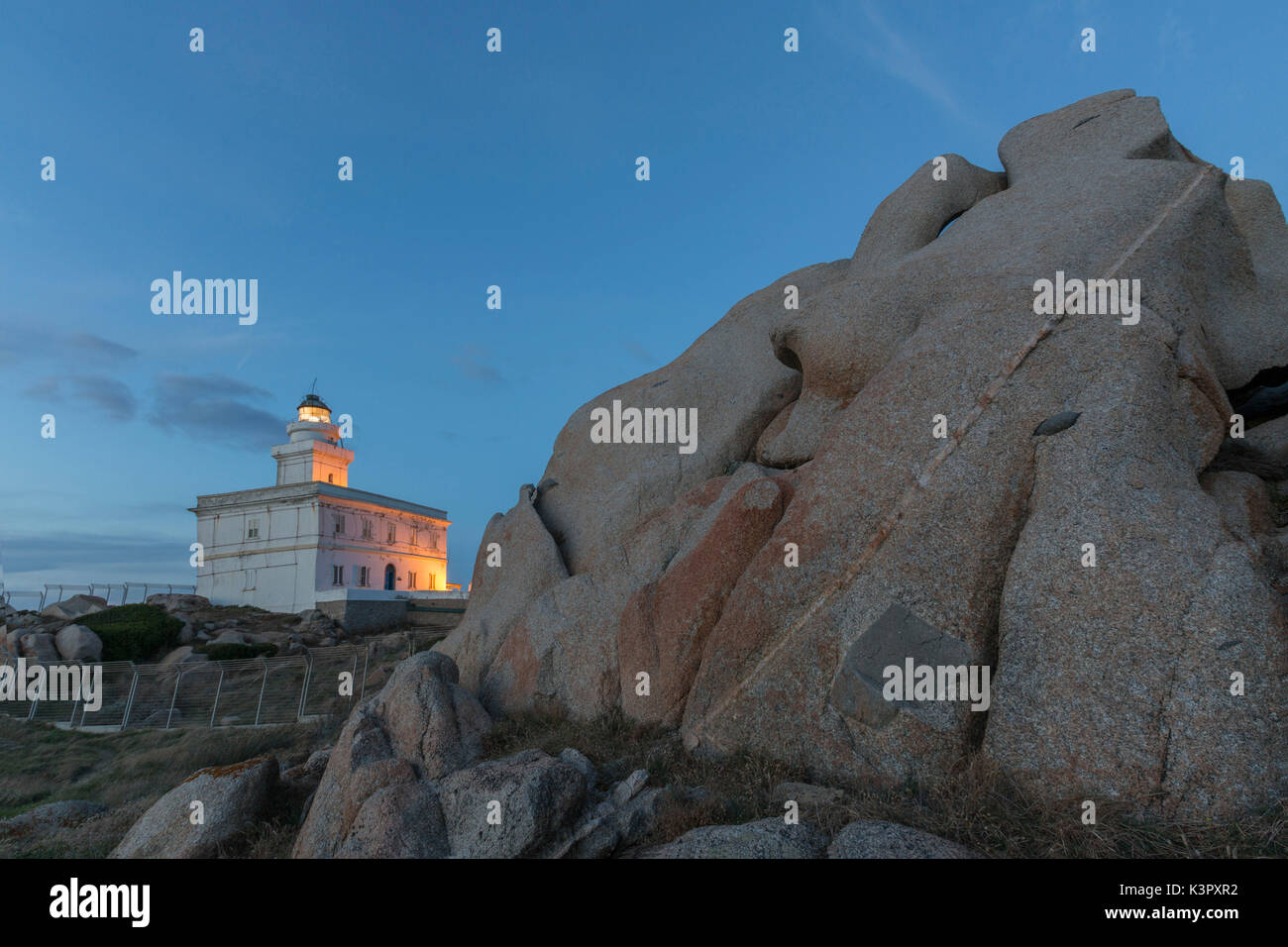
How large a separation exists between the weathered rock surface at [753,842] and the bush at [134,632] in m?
30.4

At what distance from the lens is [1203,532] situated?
6863 mm

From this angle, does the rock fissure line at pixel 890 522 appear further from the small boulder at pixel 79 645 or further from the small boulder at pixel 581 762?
the small boulder at pixel 79 645

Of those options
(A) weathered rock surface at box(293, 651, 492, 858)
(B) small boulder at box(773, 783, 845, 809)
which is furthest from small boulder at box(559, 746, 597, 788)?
(B) small boulder at box(773, 783, 845, 809)

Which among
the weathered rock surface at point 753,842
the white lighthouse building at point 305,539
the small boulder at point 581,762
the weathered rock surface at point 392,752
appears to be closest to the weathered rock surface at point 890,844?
the weathered rock surface at point 753,842

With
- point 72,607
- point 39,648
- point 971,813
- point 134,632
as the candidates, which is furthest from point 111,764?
point 72,607

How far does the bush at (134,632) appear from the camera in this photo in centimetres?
2964

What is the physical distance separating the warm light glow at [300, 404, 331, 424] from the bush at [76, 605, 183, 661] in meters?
33.7

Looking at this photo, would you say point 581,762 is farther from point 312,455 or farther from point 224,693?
point 312,455

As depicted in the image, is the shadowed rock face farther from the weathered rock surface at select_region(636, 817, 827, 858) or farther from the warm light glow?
the warm light glow

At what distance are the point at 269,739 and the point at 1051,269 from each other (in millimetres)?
16084

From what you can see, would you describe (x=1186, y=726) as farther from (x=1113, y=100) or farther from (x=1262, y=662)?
(x=1113, y=100)

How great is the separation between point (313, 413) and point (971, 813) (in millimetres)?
67709

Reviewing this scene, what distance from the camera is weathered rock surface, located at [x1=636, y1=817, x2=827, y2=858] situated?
5.83 metres

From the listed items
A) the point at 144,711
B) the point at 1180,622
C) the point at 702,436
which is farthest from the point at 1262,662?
the point at 144,711
